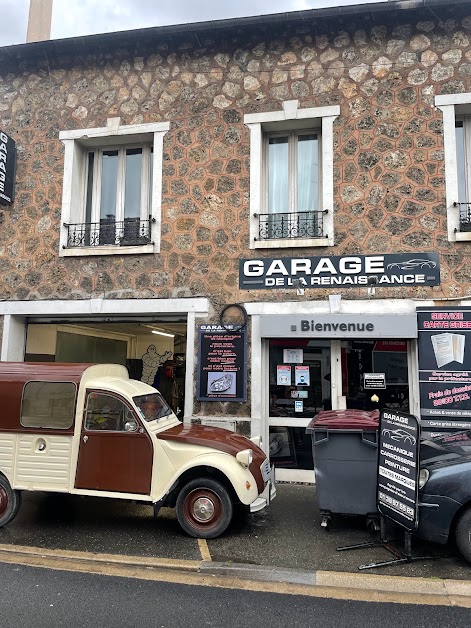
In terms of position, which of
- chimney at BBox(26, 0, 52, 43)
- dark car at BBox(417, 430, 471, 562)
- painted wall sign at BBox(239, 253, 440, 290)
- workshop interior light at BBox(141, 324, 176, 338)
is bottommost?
dark car at BBox(417, 430, 471, 562)

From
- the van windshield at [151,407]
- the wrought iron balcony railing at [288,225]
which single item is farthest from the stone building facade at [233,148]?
the van windshield at [151,407]

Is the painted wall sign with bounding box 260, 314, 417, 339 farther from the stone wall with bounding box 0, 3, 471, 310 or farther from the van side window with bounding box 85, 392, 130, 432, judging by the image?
the van side window with bounding box 85, 392, 130, 432

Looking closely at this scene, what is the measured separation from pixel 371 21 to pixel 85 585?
9116 mm

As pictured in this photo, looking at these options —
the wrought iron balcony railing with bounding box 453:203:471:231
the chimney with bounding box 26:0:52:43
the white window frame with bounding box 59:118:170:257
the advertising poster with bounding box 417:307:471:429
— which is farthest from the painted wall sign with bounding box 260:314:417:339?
the chimney with bounding box 26:0:52:43

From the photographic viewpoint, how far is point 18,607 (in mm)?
3781

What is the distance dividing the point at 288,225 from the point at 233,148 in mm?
1706

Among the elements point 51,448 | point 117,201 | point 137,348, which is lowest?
point 51,448

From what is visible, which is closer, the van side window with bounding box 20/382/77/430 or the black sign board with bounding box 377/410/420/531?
the black sign board with bounding box 377/410/420/531

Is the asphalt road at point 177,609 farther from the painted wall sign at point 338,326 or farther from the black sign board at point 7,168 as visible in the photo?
the black sign board at point 7,168

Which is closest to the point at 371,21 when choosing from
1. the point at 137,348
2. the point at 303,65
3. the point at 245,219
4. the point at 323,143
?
the point at 303,65

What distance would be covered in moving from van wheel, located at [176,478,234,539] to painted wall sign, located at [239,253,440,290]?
148 inches

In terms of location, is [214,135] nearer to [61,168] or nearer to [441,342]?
[61,168]

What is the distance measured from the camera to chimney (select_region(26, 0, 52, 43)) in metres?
10.4

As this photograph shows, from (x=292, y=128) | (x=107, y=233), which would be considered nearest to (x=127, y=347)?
(x=107, y=233)
